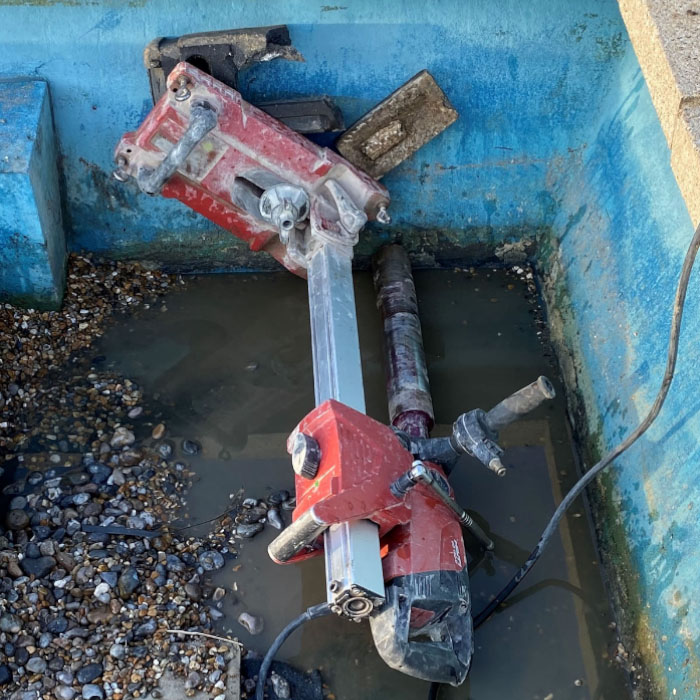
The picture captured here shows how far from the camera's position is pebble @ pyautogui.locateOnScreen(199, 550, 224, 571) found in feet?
10.0

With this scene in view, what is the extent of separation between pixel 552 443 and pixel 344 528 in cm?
135

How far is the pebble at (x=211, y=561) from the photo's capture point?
306 centimetres

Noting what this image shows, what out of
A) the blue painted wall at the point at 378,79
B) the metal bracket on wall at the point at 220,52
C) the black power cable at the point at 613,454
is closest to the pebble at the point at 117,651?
the black power cable at the point at 613,454

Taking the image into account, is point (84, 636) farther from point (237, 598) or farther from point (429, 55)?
point (429, 55)

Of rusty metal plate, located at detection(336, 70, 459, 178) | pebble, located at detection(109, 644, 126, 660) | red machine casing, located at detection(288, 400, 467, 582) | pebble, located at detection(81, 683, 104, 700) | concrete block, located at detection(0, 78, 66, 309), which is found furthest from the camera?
rusty metal plate, located at detection(336, 70, 459, 178)

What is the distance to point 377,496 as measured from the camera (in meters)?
2.50

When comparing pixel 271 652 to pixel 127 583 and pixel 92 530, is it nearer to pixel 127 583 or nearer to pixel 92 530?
pixel 127 583

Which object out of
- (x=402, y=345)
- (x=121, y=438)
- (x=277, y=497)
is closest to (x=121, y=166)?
(x=121, y=438)

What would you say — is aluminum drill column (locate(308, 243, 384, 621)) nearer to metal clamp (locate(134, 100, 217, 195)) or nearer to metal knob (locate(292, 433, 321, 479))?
metal knob (locate(292, 433, 321, 479))

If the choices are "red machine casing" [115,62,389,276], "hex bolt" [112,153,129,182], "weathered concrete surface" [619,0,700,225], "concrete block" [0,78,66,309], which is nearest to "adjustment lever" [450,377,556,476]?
"weathered concrete surface" [619,0,700,225]

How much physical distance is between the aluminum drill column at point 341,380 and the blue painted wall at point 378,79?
767mm

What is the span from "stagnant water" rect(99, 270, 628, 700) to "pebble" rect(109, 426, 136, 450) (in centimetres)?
18

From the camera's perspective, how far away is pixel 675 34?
2.37m

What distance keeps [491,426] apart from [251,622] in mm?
1161
